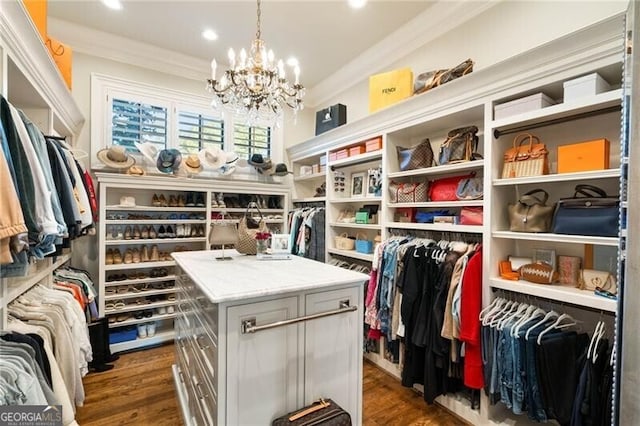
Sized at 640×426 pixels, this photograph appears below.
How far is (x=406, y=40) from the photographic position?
2.99 metres

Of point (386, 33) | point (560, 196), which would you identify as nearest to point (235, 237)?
point (560, 196)

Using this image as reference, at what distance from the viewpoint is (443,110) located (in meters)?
2.31

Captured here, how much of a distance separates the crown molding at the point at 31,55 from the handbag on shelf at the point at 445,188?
2.72 m

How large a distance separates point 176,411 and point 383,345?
177 cm

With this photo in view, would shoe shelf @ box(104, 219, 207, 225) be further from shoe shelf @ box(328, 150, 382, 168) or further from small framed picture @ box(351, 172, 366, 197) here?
small framed picture @ box(351, 172, 366, 197)

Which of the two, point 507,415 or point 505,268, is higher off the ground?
point 505,268

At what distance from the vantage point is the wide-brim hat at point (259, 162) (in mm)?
3947

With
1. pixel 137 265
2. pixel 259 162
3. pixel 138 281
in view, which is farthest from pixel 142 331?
pixel 259 162

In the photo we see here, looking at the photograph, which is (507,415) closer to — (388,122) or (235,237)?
(235,237)

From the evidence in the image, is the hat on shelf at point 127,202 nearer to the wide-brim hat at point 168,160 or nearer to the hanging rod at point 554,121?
the wide-brim hat at point 168,160

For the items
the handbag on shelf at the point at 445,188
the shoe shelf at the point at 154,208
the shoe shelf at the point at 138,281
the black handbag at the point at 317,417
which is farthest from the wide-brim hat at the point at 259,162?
the black handbag at the point at 317,417

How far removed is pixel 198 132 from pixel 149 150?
66 centimetres

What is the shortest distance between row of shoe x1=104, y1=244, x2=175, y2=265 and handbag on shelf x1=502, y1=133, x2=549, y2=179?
11.2 feet

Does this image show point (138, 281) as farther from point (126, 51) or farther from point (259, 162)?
point (126, 51)
